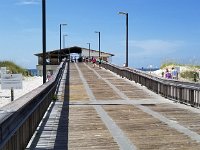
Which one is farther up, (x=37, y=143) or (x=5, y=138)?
(x=5, y=138)

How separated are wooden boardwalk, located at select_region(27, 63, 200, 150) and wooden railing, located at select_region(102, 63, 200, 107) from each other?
49cm

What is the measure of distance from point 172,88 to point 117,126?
10578 mm

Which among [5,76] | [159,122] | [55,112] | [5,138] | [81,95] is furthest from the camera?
[81,95]

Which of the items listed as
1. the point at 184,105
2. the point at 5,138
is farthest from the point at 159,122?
the point at 5,138

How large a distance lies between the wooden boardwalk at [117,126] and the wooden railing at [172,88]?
49cm

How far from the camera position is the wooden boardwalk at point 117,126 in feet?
36.5

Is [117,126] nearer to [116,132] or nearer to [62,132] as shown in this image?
[116,132]

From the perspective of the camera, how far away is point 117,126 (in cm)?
1419

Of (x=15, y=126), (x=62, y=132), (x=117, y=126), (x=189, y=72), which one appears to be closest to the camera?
(x=15, y=126)

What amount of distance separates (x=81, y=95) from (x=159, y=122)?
39.0 ft

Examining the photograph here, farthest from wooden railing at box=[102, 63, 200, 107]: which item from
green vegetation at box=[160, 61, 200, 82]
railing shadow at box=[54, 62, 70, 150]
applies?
green vegetation at box=[160, 61, 200, 82]

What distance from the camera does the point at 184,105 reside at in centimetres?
2134

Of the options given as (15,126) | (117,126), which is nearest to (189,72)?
(117,126)

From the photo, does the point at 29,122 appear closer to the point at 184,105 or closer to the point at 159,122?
the point at 159,122
